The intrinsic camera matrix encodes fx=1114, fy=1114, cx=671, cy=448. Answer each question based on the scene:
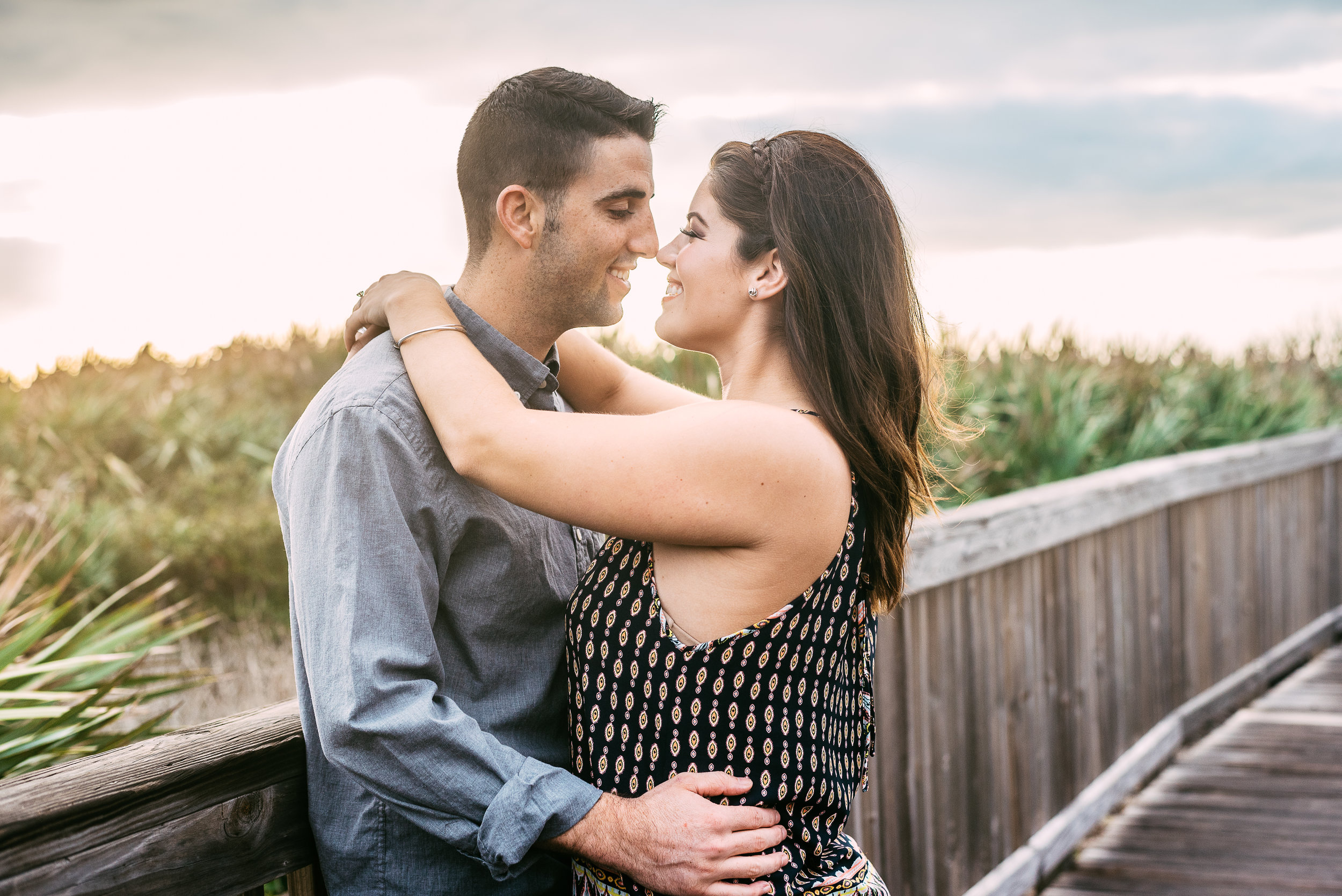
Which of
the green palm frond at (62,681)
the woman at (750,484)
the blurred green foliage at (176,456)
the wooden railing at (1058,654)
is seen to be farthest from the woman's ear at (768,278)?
the blurred green foliage at (176,456)

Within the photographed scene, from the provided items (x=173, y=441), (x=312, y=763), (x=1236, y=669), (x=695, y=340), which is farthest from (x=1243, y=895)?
(x=173, y=441)

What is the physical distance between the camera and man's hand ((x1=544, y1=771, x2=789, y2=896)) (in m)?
1.72

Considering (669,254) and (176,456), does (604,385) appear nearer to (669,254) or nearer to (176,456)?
(669,254)

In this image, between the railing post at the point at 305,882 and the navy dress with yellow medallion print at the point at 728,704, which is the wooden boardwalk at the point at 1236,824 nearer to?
the navy dress with yellow medallion print at the point at 728,704

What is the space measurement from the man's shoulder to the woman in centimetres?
4

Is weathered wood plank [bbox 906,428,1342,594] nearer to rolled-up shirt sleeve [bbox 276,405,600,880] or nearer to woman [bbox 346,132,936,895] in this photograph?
woman [bbox 346,132,936,895]

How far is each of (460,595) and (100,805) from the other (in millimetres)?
613

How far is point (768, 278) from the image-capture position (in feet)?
6.63

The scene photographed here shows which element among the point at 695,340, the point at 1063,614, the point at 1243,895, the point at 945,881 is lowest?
the point at 1243,895

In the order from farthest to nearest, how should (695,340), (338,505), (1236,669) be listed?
(1236,669)
(695,340)
(338,505)

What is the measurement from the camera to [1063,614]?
480 cm

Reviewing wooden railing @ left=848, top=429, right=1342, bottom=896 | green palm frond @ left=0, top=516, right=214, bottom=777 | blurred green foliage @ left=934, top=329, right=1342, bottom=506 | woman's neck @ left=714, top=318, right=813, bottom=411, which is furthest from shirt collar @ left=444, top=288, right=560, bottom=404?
blurred green foliage @ left=934, top=329, right=1342, bottom=506

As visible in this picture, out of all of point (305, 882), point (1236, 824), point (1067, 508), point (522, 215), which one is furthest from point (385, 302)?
point (1236, 824)

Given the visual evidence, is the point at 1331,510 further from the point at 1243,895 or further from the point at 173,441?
the point at 173,441
